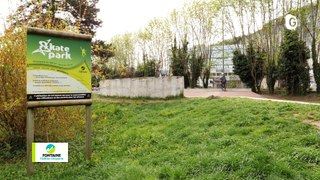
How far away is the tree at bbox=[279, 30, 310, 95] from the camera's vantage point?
16.5m

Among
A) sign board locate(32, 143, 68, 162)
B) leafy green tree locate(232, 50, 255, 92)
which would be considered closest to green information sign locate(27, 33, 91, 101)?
sign board locate(32, 143, 68, 162)

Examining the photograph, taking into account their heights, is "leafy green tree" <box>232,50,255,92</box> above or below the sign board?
above

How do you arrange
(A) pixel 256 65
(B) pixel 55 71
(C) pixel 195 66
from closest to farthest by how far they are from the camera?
1. (B) pixel 55 71
2. (A) pixel 256 65
3. (C) pixel 195 66

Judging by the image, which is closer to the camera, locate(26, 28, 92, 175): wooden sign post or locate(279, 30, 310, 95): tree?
locate(26, 28, 92, 175): wooden sign post

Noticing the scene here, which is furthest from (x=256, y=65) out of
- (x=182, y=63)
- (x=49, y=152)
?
(x=49, y=152)

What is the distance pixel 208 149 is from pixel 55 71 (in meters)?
3.15

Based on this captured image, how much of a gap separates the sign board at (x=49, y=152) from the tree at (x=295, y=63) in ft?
50.4

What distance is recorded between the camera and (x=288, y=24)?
31.5ft

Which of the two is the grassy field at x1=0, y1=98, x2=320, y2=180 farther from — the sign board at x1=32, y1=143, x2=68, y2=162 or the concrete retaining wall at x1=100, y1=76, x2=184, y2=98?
the concrete retaining wall at x1=100, y1=76, x2=184, y2=98

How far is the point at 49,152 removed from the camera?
4785 mm

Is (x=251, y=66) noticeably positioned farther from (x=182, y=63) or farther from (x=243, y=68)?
(x=182, y=63)

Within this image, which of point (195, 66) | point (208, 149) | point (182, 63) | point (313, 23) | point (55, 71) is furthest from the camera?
point (182, 63)

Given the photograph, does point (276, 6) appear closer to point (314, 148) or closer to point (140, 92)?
point (140, 92)

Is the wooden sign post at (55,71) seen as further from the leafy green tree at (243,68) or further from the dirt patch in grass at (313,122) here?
the leafy green tree at (243,68)
